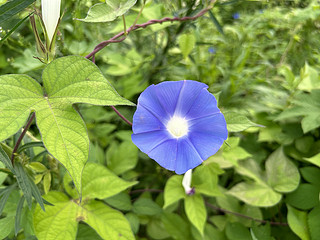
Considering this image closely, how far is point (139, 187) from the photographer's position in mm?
1268

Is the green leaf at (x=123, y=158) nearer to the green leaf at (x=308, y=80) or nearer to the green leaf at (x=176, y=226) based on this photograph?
the green leaf at (x=176, y=226)

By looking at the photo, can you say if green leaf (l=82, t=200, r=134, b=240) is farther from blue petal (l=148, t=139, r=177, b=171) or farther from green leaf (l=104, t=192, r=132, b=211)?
blue petal (l=148, t=139, r=177, b=171)

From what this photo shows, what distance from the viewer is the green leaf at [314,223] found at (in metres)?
0.87

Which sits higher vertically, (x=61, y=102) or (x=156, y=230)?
(x=61, y=102)

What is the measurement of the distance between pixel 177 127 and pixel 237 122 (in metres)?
0.13

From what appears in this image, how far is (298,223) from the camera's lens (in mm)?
924

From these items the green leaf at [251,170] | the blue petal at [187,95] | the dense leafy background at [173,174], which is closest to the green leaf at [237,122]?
the dense leafy background at [173,174]

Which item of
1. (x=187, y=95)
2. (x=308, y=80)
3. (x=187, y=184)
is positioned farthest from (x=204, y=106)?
(x=308, y=80)

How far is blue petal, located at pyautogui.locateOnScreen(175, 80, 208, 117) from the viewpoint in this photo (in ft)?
1.85

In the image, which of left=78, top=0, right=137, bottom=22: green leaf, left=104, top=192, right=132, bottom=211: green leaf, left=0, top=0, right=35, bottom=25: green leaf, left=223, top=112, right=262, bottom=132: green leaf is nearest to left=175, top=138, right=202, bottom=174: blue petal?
left=223, top=112, right=262, bottom=132: green leaf

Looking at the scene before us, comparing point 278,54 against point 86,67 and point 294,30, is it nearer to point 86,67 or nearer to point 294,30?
point 294,30

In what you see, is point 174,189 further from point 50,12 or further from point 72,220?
point 50,12

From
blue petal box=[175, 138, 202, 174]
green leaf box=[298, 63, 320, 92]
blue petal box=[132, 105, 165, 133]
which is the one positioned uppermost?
blue petal box=[132, 105, 165, 133]

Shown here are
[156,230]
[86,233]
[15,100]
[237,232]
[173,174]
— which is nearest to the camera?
[15,100]
